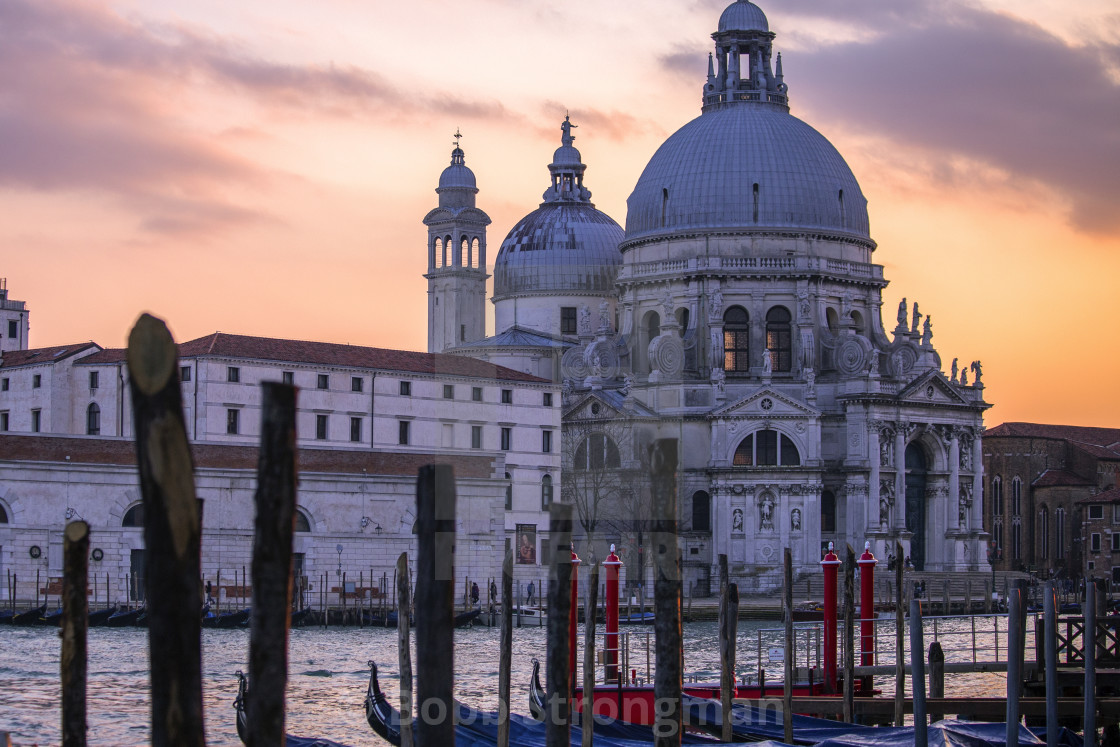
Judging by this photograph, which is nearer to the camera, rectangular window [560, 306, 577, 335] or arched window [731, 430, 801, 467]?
arched window [731, 430, 801, 467]

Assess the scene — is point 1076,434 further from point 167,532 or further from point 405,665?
point 167,532

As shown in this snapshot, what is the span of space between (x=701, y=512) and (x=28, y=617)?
77.0 feet

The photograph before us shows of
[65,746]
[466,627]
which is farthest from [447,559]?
[466,627]

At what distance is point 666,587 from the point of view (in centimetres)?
1356

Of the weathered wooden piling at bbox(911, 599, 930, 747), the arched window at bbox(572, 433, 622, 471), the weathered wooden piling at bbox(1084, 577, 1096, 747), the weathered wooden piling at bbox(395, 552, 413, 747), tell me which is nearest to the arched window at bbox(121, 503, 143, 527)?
the arched window at bbox(572, 433, 622, 471)

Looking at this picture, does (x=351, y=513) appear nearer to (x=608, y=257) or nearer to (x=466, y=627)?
(x=466, y=627)

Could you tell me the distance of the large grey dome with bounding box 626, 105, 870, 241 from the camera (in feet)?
191

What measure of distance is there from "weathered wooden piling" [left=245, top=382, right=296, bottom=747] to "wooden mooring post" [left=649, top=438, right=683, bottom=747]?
3957 mm


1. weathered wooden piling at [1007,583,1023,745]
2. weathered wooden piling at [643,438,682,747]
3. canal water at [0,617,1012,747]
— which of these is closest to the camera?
weathered wooden piling at [643,438,682,747]

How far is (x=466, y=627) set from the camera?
39.9m

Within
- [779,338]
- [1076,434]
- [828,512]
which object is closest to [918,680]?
[828,512]

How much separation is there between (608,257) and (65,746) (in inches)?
2207

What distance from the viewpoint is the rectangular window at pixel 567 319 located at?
65.8 metres

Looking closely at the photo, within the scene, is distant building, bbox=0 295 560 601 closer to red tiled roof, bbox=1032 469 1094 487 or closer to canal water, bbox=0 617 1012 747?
canal water, bbox=0 617 1012 747
